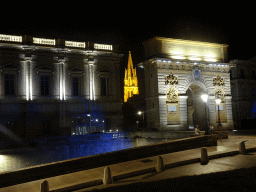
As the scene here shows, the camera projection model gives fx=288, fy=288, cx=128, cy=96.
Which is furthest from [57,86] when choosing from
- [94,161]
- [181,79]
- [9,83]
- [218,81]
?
[218,81]

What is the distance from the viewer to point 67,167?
15.3m

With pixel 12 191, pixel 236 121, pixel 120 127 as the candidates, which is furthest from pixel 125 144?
pixel 236 121

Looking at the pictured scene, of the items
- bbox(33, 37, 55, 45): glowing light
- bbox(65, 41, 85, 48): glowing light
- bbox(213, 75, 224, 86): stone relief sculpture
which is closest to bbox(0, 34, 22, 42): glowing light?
bbox(33, 37, 55, 45): glowing light

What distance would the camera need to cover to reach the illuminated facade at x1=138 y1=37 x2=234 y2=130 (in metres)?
41.0

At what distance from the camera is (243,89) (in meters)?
58.9

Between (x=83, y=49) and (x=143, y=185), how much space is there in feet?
97.1

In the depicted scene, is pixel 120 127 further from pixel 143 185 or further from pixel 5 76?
pixel 143 185

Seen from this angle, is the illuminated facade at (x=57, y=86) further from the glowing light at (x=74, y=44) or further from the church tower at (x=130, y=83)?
the church tower at (x=130, y=83)

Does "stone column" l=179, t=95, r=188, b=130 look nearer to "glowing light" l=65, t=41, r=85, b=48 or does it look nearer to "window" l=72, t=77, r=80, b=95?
"window" l=72, t=77, r=80, b=95

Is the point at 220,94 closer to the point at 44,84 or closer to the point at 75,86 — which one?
the point at 75,86

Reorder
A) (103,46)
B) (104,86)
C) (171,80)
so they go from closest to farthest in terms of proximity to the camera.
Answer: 1. (104,86)
2. (103,46)
3. (171,80)

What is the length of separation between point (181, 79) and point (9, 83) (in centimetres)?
2358

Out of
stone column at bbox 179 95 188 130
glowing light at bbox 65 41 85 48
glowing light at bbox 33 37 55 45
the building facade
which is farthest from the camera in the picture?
the building facade

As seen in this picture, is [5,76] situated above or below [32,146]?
above
